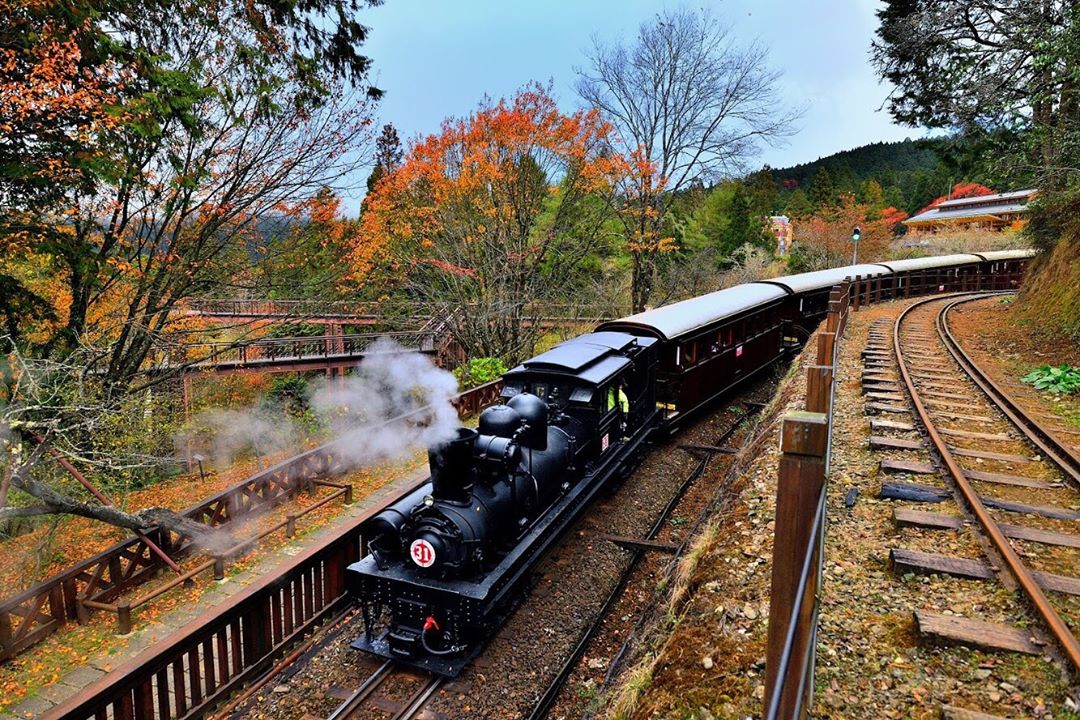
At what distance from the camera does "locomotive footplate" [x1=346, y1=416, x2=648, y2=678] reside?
20.4 ft

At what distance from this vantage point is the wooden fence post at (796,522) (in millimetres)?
2371

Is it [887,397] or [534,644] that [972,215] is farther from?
[534,644]

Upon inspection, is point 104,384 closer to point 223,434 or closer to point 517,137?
point 223,434

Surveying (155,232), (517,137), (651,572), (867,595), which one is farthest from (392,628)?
(517,137)

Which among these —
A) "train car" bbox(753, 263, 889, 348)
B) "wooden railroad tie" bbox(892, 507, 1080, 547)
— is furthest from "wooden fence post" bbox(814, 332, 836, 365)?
"train car" bbox(753, 263, 889, 348)

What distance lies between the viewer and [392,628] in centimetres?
648

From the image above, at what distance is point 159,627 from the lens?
9.15 metres

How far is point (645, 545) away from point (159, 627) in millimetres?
7544

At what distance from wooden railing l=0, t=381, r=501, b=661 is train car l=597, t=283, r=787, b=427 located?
7758mm

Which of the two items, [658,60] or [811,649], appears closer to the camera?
[811,649]

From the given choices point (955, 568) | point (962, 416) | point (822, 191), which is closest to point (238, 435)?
point (962, 416)

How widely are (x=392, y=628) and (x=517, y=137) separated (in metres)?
15.4

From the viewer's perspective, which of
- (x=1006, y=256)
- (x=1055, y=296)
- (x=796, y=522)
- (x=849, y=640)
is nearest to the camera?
(x=796, y=522)

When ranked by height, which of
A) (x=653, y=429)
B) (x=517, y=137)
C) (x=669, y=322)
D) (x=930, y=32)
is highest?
(x=930, y=32)
